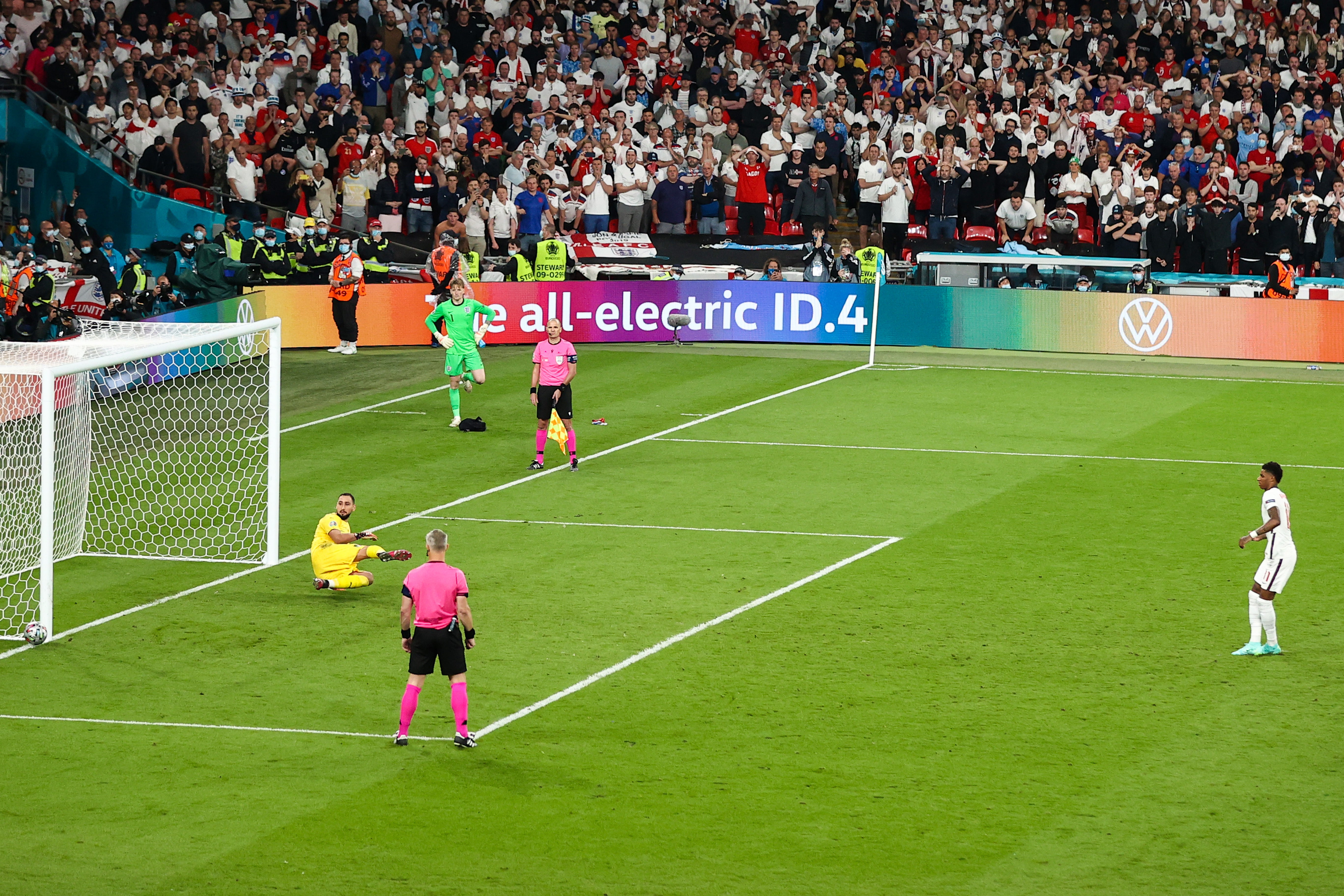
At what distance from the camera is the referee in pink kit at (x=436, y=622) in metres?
11.9

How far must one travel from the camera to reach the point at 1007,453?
77.8 feet

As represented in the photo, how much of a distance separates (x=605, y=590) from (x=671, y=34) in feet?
79.3

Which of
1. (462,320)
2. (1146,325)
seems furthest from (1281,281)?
(462,320)

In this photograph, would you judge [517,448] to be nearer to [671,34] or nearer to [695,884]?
[695,884]

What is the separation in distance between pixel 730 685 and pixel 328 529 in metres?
4.62

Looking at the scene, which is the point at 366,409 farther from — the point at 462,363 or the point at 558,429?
the point at 558,429

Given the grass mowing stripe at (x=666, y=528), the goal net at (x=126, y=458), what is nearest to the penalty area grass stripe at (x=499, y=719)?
the goal net at (x=126, y=458)

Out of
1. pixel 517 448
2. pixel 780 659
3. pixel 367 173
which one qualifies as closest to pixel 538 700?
pixel 780 659

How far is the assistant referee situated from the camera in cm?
2209

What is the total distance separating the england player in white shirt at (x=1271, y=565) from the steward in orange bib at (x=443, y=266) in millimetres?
16706

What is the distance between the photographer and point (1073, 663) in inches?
579

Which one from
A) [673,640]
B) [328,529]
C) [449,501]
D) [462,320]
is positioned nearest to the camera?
[673,640]

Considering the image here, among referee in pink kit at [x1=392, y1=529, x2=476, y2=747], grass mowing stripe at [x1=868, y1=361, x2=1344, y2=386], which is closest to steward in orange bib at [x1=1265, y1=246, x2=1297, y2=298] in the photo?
grass mowing stripe at [x1=868, y1=361, x2=1344, y2=386]

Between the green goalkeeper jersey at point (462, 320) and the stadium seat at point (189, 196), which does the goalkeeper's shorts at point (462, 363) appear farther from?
the stadium seat at point (189, 196)
